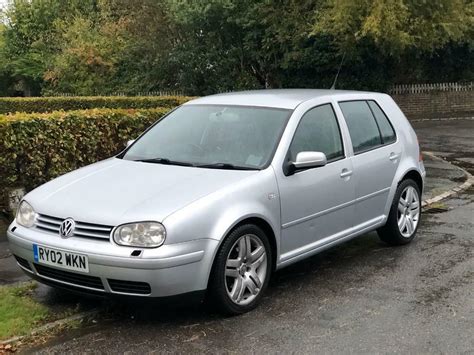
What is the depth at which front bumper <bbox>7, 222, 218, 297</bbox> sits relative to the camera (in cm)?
405

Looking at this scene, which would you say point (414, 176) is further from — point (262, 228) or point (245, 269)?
point (245, 269)

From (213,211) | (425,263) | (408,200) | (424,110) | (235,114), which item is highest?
(235,114)

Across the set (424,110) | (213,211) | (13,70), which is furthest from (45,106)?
(213,211)

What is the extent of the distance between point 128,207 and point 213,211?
0.58m

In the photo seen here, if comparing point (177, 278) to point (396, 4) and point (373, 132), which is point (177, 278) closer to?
point (373, 132)

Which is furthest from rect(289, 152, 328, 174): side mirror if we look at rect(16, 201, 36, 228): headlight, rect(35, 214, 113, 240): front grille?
rect(16, 201, 36, 228): headlight

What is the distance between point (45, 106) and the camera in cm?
1967

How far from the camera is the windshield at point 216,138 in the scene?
5.06m

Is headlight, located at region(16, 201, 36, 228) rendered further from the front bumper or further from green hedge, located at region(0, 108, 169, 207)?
green hedge, located at region(0, 108, 169, 207)

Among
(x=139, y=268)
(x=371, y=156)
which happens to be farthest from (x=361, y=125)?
(x=139, y=268)

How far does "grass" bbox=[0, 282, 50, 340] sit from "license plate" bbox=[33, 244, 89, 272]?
1.48 feet

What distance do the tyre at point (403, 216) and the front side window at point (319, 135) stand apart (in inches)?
43.4

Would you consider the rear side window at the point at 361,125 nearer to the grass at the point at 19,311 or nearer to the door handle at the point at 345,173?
the door handle at the point at 345,173

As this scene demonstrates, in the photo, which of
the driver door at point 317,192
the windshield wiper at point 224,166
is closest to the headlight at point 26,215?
the windshield wiper at point 224,166
